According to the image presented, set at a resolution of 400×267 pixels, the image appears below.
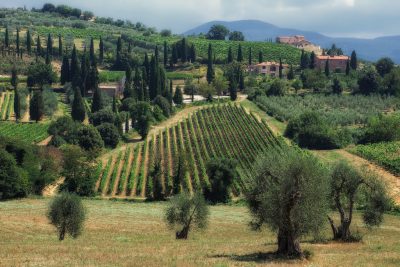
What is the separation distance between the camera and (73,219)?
3459cm

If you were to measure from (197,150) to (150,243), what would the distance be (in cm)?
4389

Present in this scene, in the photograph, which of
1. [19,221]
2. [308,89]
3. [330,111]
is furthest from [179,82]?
[19,221]

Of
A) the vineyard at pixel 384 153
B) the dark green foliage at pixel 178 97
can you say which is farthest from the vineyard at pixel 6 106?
the vineyard at pixel 384 153

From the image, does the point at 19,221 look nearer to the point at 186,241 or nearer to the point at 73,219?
the point at 73,219

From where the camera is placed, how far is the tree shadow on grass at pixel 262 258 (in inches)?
1077

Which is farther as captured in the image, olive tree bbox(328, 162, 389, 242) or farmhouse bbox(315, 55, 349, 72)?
farmhouse bbox(315, 55, 349, 72)

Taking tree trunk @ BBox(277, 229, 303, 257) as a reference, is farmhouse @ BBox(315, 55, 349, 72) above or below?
above

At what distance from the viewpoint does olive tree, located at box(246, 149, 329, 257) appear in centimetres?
2811

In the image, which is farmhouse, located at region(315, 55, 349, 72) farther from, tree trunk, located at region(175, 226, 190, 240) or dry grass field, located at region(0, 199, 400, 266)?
tree trunk, located at region(175, 226, 190, 240)

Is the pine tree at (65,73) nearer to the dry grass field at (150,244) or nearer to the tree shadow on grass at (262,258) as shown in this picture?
the dry grass field at (150,244)

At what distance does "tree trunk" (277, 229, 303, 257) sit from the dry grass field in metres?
0.82

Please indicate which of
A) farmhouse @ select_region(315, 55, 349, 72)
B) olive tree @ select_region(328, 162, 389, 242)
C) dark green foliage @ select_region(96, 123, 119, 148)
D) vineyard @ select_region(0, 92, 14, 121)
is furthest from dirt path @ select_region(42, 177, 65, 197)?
farmhouse @ select_region(315, 55, 349, 72)

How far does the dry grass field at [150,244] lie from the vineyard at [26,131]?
3085 centimetres

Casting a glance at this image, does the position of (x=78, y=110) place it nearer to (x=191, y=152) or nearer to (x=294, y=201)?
(x=191, y=152)
